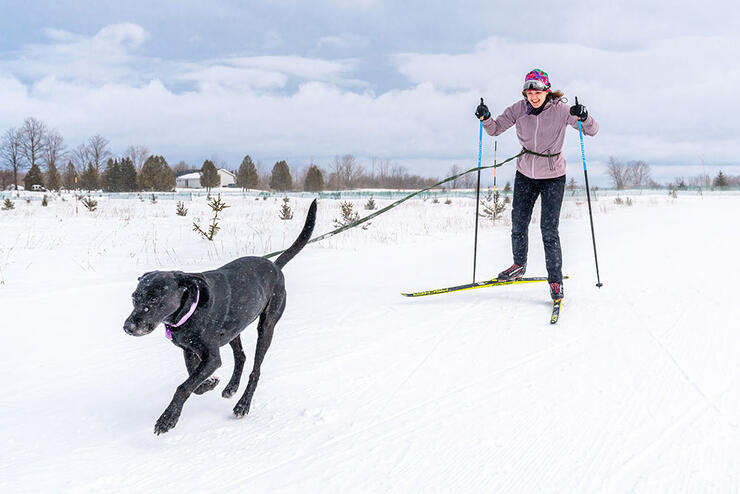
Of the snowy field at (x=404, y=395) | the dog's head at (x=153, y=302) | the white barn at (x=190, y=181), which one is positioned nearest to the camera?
the snowy field at (x=404, y=395)

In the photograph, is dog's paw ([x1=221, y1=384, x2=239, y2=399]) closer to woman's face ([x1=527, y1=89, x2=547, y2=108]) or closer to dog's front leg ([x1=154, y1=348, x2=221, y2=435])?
dog's front leg ([x1=154, y1=348, x2=221, y2=435])

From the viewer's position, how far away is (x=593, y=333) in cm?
430

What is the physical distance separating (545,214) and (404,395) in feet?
9.88

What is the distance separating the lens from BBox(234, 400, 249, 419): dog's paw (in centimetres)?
283

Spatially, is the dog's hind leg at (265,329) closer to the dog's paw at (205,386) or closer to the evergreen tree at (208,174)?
Answer: the dog's paw at (205,386)

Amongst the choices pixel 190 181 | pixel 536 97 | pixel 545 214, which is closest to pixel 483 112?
pixel 536 97

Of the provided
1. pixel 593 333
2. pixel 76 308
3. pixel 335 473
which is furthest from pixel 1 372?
pixel 593 333

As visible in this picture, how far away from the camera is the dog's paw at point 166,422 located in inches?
101

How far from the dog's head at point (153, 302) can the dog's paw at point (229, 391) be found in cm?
73

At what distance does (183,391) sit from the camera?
8.43 feet

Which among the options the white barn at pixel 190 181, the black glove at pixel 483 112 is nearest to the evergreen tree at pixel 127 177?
the white barn at pixel 190 181

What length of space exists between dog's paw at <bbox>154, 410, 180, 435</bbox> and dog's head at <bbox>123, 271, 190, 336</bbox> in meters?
0.47

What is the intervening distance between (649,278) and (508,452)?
514cm

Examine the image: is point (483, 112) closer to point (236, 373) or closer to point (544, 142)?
point (544, 142)
